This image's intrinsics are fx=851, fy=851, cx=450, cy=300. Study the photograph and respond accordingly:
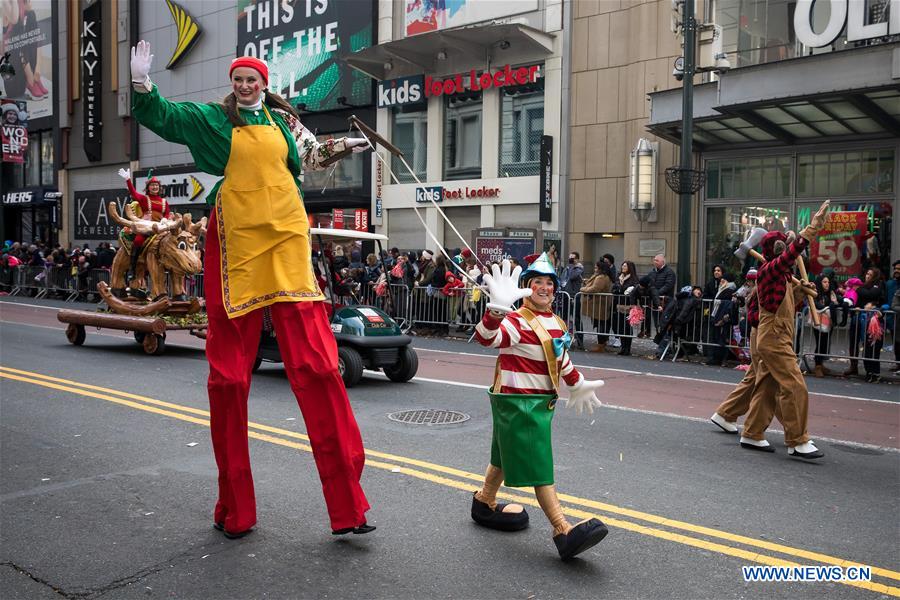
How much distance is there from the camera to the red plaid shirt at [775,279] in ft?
23.1

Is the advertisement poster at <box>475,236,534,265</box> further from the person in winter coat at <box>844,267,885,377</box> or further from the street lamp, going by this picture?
the person in winter coat at <box>844,267,885,377</box>

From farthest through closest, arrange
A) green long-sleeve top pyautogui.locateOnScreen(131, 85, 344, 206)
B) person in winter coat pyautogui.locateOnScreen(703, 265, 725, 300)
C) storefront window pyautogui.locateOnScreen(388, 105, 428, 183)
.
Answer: storefront window pyautogui.locateOnScreen(388, 105, 428, 183)
person in winter coat pyautogui.locateOnScreen(703, 265, 725, 300)
green long-sleeve top pyautogui.locateOnScreen(131, 85, 344, 206)

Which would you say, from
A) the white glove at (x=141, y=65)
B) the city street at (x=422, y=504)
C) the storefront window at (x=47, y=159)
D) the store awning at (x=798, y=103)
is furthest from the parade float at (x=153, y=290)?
the storefront window at (x=47, y=159)

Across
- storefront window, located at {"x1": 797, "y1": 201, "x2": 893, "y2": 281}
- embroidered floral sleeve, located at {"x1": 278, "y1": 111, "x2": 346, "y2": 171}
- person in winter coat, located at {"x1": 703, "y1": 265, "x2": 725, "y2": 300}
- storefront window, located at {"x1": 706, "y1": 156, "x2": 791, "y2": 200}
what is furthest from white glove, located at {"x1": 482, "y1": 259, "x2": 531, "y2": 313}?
storefront window, located at {"x1": 706, "y1": 156, "x2": 791, "y2": 200}

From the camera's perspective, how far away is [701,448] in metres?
7.22

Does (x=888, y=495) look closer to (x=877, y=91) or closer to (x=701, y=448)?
(x=701, y=448)

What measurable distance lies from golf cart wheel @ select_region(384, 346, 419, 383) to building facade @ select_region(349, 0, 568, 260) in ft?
32.9

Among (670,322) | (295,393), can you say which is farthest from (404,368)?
(295,393)

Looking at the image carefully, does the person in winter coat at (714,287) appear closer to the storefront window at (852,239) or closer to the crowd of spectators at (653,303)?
the crowd of spectators at (653,303)

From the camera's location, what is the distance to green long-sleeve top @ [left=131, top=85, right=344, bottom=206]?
437 centimetres

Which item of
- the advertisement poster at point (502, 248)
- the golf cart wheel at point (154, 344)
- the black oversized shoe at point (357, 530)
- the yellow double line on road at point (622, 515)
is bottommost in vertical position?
the yellow double line on road at point (622, 515)

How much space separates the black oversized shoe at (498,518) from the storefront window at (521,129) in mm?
19486

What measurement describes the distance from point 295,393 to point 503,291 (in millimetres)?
1223

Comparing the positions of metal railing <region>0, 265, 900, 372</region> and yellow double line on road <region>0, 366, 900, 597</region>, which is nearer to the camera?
yellow double line on road <region>0, 366, 900, 597</region>
